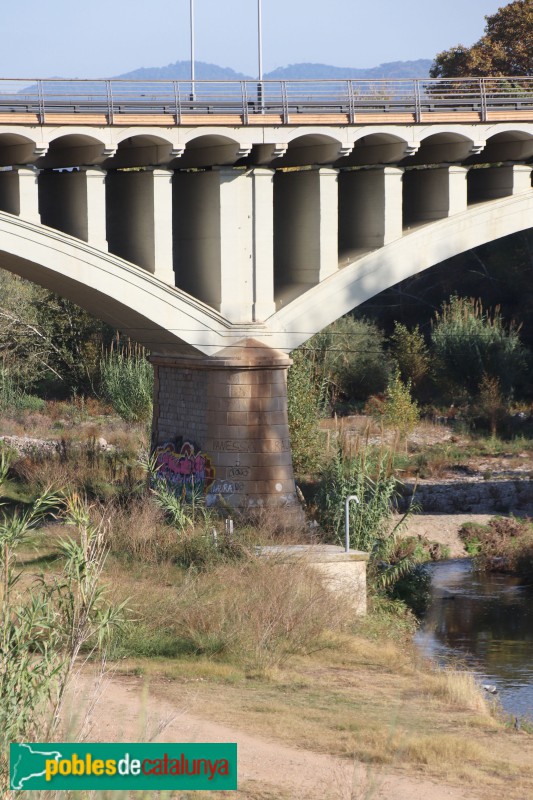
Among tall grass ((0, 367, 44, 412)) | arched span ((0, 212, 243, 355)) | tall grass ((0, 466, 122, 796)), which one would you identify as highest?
arched span ((0, 212, 243, 355))

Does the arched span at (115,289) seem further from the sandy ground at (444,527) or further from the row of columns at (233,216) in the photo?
the sandy ground at (444,527)

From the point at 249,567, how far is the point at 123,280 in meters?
6.91

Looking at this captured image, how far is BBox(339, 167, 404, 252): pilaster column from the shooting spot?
26.9 m

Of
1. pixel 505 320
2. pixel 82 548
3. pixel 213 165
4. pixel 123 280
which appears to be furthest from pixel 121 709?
pixel 505 320

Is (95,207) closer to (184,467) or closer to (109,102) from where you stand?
(109,102)

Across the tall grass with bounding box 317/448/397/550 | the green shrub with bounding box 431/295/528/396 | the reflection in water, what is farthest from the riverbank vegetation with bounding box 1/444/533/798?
the green shrub with bounding box 431/295/528/396

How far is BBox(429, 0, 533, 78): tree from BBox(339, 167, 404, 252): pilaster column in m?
25.0

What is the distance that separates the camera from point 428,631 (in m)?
22.2

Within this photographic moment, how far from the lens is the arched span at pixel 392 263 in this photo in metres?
26.0

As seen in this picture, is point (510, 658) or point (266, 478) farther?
point (266, 478)

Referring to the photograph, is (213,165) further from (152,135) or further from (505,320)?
(505,320)

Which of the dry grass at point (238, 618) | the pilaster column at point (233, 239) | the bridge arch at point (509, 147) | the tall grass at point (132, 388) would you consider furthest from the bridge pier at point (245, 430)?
the tall grass at point (132, 388)

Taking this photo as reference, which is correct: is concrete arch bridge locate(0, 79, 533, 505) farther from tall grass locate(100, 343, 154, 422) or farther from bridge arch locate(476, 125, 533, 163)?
tall grass locate(100, 343, 154, 422)

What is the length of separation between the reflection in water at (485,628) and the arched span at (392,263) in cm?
601
